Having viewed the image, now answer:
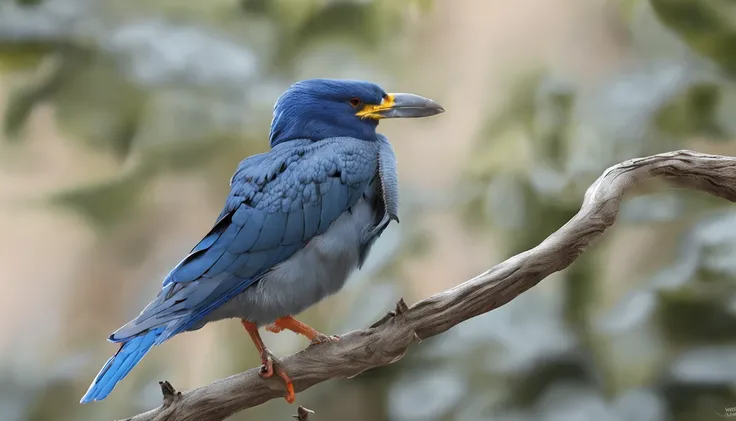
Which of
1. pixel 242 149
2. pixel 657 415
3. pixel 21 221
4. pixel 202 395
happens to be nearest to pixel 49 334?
pixel 21 221

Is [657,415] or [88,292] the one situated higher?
[88,292]

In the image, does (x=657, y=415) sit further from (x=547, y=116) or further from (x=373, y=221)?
(x=373, y=221)

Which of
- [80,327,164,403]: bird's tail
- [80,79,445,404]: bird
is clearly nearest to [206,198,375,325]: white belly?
[80,79,445,404]: bird

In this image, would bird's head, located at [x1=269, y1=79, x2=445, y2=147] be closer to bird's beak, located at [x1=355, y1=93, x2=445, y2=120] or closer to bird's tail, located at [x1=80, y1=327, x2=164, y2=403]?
bird's beak, located at [x1=355, y1=93, x2=445, y2=120]

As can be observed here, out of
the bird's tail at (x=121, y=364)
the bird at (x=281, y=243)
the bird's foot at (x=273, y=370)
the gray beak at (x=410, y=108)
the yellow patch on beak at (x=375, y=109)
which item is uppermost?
the yellow patch on beak at (x=375, y=109)

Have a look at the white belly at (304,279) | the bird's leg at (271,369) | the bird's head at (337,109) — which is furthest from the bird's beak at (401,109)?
the bird's leg at (271,369)

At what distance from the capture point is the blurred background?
2.26 m

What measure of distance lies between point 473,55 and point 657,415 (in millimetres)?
1247

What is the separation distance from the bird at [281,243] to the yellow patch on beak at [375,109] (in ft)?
0.19

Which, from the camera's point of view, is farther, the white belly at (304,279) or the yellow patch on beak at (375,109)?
the yellow patch on beak at (375,109)

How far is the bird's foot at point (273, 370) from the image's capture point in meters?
1.38

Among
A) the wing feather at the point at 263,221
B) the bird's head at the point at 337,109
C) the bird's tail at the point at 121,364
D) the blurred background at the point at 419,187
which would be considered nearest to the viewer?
the bird's tail at the point at 121,364

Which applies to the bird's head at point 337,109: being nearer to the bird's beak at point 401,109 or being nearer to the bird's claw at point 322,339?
the bird's beak at point 401,109

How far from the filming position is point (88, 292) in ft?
8.96
